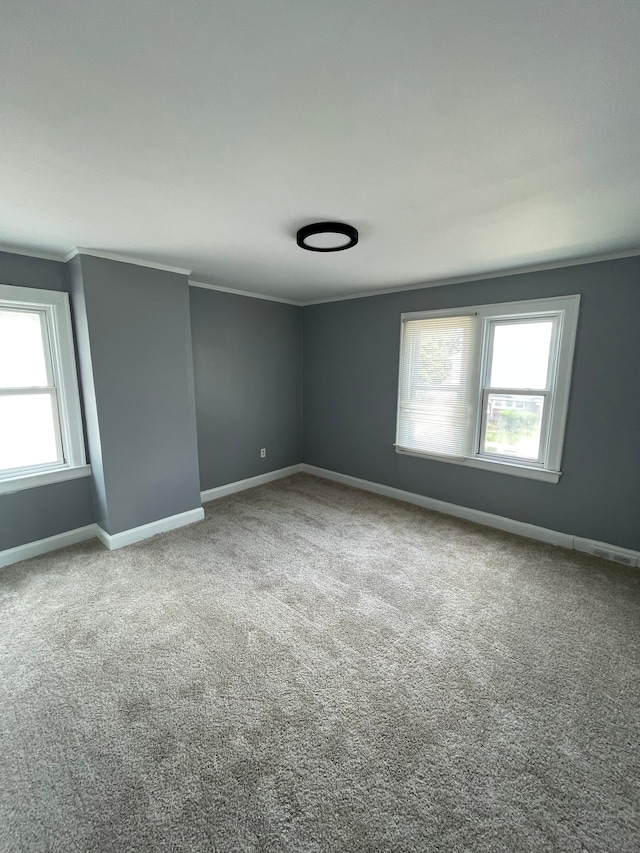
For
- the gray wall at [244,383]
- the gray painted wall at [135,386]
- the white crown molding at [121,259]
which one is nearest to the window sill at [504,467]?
the gray wall at [244,383]

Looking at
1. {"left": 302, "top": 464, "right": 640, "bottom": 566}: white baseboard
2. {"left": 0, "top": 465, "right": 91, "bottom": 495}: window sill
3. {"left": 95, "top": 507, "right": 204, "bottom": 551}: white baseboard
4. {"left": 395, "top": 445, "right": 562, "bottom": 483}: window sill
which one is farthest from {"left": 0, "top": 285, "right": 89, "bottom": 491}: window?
{"left": 395, "top": 445, "right": 562, "bottom": 483}: window sill

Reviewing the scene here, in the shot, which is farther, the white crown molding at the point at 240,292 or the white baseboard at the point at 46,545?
the white crown molding at the point at 240,292

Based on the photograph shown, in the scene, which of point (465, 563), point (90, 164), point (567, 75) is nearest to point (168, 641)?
point (465, 563)

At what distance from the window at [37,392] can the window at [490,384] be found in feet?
10.5

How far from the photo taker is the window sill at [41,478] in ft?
8.75

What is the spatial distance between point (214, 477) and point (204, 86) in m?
3.54

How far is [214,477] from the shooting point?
407cm

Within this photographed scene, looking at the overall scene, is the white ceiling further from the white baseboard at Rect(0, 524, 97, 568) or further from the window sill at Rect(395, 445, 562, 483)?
the white baseboard at Rect(0, 524, 97, 568)

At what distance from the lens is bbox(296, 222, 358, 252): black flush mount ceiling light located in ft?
6.70

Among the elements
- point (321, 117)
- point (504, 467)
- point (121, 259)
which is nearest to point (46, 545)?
point (121, 259)

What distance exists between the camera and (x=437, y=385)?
3.66m

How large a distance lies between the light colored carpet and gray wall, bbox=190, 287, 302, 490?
1.55m

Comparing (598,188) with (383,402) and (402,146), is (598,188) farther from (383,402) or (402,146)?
(383,402)

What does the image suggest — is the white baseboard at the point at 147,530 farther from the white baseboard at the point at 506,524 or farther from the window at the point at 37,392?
the white baseboard at the point at 506,524
